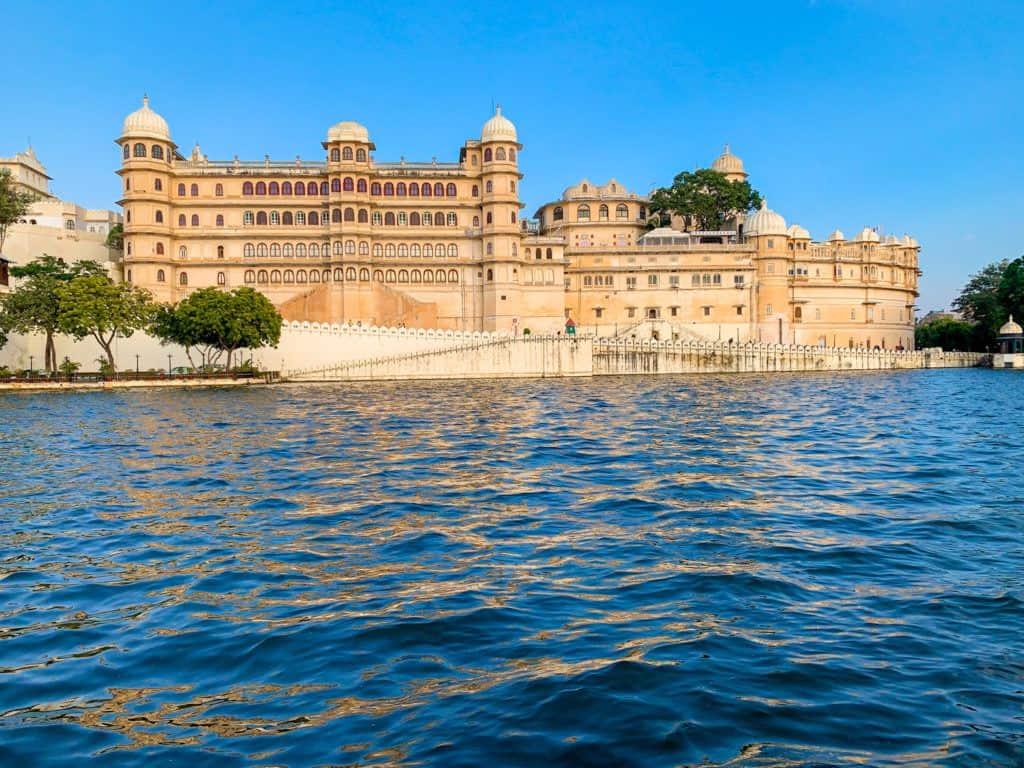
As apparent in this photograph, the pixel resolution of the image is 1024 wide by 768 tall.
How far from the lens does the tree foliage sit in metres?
58.4

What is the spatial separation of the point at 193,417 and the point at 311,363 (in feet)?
101

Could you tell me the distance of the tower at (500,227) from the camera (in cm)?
7944

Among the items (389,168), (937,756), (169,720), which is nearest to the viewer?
(937,756)

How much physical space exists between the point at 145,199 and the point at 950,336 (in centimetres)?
9119

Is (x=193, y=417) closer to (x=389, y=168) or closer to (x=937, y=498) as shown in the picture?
(x=937, y=498)

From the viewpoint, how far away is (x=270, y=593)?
1089 centimetres

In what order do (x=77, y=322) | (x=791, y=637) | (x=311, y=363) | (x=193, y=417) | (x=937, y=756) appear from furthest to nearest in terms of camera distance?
(x=311, y=363) → (x=77, y=322) → (x=193, y=417) → (x=791, y=637) → (x=937, y=756)

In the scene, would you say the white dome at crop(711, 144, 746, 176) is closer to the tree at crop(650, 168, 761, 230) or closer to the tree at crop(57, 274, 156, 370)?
the tree at crop(650, 168, 761, 230)

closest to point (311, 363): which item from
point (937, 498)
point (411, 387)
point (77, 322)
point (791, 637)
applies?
point (411, 387)

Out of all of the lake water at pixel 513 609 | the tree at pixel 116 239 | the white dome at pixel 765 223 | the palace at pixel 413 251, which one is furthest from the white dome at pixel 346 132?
the lake water at pixel 513 609

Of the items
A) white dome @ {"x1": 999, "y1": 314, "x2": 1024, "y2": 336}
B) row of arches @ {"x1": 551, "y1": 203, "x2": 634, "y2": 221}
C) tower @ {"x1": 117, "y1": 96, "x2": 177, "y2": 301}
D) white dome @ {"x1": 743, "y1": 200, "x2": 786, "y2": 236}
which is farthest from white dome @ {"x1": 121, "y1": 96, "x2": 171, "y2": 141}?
white dome @ {"x1": 999, "y1": 314, "x2": 1024, "y2": 336}

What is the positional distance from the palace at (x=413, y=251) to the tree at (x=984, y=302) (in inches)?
897

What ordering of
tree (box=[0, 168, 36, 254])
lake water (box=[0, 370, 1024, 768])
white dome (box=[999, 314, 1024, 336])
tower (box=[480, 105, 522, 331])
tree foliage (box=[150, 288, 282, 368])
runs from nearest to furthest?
lake water (box=[0, 370, 1024, 768])
tree foliage (box=[150, 288, 282, 368])
tree (box=[0, 168, 36, 254])
tower (box=[480, 105, 522, 331])
white dome (box=[999, 314, 1024, 336])

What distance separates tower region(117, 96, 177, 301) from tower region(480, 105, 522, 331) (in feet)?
96.4
